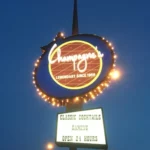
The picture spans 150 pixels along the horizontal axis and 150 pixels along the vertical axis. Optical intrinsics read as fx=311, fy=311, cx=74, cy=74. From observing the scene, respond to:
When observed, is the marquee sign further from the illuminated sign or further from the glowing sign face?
the illuminated sign

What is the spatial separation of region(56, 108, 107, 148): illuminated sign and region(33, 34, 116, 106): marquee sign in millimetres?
983

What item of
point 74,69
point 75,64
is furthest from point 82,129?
point 75,64

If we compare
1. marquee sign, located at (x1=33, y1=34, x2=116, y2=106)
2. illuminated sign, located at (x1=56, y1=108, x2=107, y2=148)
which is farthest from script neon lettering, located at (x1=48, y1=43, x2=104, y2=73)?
illuminated sign, located at (x1=56, y1=108, x2=107, y2=148)

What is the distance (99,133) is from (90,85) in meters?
2.13

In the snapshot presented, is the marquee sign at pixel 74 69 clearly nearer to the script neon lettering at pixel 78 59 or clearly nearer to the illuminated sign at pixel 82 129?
the script neon lettering at pixel 78 59

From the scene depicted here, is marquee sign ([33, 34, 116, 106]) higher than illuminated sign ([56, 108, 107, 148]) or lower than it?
higher

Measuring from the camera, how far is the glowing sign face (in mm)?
11281

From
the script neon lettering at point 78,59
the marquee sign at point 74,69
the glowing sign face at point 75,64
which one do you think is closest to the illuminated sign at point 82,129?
the marquee sign at point 74,69

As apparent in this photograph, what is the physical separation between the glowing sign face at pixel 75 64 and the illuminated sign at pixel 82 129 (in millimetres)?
1424

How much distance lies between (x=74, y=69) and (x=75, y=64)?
8.6 inches

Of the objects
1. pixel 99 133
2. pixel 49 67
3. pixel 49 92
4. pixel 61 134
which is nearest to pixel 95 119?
pixel 99 133

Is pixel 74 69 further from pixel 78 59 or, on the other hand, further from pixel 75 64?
pixel 78 59

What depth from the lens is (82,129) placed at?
32.0ft

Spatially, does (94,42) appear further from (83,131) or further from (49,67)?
(83,131)
